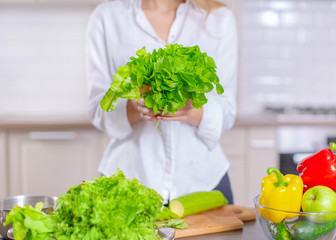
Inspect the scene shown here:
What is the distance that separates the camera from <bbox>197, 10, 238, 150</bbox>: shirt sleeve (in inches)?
64.1

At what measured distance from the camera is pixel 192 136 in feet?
5.49

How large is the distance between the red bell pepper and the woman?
0.55 meters

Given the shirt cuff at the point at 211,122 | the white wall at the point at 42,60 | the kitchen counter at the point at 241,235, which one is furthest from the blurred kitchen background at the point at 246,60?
the kitchen counter at the point at 241,235

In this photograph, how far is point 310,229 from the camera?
3.16ft

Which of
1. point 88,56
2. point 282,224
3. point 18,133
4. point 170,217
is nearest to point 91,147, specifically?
point 18,133

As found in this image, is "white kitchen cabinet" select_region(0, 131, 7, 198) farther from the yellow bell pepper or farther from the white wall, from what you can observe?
the yellow bell pepper

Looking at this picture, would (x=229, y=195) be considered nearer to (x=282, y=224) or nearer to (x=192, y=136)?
(x=192, y=136)

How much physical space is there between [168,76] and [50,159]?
1951 millimetres

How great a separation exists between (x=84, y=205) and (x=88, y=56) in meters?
0.99

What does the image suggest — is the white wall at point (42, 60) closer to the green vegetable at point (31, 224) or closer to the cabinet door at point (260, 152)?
the cabinet door at point (260, 152)

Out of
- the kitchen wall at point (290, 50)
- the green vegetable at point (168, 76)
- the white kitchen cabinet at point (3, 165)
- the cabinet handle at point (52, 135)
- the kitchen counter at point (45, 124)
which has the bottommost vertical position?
the white kitchen cabinet at point (3, 165)

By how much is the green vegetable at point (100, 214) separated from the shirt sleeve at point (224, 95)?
0.77 meters

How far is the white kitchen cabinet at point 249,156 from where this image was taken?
2.90 m

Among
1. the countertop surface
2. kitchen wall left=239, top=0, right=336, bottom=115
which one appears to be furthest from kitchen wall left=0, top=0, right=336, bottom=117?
the countertop surface
